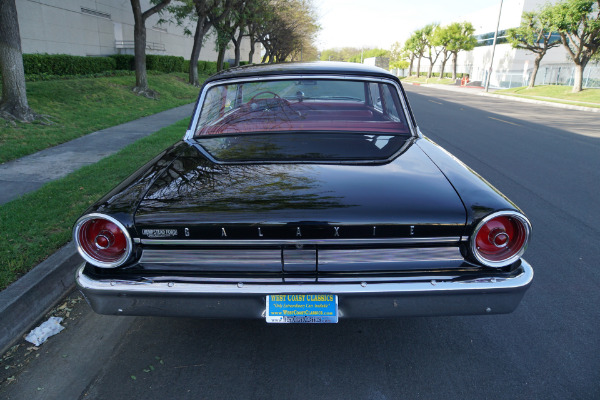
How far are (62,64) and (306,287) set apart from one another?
19328 millimetres

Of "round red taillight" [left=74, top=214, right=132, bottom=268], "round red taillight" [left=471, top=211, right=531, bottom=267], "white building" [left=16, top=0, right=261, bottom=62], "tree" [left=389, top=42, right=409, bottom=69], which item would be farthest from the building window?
"tree" [left=389, top=42, right=409, bottom=69]

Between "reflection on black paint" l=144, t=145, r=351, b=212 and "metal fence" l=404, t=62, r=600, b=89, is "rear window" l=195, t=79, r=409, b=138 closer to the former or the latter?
"reflection on black paint" l=144, t=145, r=351, b=212

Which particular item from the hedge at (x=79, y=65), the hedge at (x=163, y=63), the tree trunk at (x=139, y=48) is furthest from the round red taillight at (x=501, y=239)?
the hedge at (x=163, y=63)

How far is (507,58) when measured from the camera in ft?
165

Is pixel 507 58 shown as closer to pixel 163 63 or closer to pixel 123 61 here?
pixel 163 63

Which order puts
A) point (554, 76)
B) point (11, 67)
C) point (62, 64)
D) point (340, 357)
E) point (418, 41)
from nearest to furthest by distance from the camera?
point (340, 357) < point (11, 67) < point (62, 64) < point (554, 76) < point (418, 41)

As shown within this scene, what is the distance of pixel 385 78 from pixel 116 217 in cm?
236

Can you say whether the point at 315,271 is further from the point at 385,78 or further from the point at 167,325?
the point at 385,78

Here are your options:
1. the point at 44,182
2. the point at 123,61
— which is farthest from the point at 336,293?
the point at 123,61

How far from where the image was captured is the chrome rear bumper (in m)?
2.04

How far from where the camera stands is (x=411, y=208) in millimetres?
2029

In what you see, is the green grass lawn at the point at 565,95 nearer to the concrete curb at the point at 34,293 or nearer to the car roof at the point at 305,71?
the car roof at the point at 305,71

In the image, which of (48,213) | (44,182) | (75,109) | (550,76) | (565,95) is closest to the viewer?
(48,213)

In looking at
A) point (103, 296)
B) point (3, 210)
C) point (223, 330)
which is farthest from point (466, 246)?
point (3, 210)
